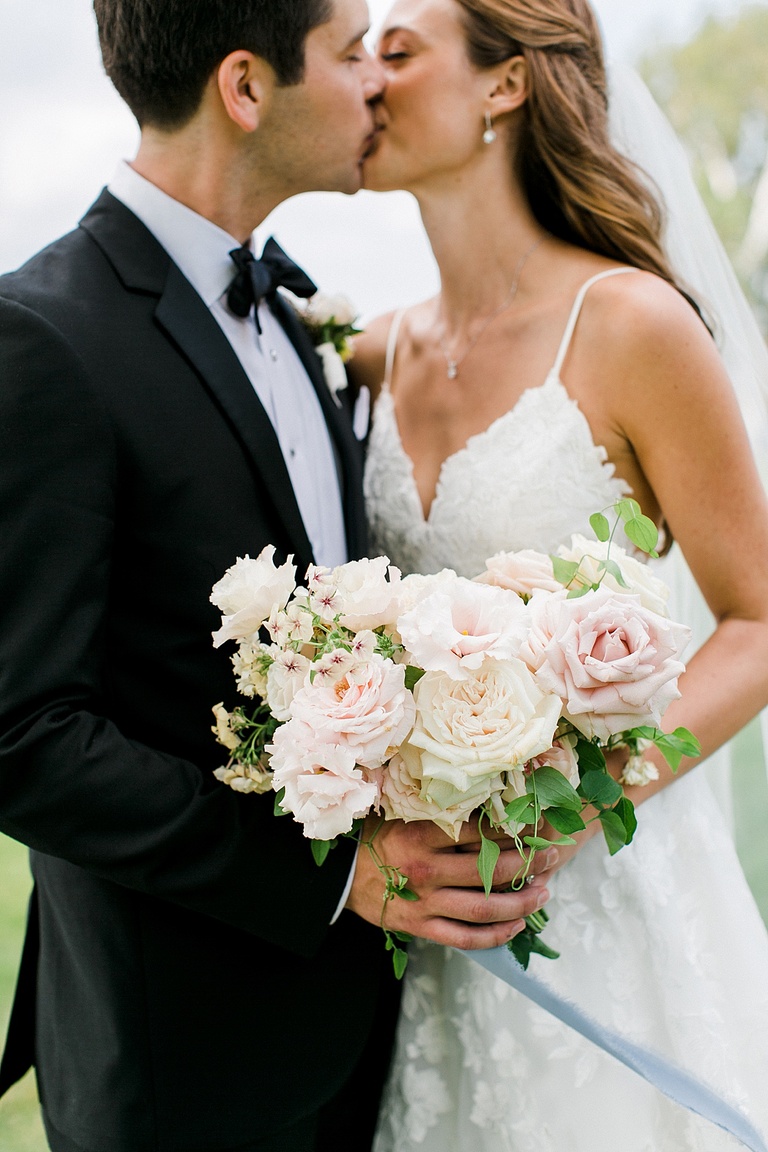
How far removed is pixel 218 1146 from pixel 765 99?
2390 centimetres

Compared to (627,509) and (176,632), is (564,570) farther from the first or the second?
(176,632)

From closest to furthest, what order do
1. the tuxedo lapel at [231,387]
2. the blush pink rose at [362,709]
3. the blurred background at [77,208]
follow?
the blush pink rose at [362,709]
the tuxedo lapel at [231,387]
the blurred background at [77,208]

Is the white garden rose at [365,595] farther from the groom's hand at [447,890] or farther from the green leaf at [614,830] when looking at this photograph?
the green leaf at [614,830]

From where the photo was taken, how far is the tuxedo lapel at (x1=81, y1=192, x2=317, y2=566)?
1.78 meters

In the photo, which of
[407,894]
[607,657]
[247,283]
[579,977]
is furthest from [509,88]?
[579,977]

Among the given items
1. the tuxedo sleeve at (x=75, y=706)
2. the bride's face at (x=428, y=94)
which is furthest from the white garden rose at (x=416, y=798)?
the bride's face at (x=428, y=94)

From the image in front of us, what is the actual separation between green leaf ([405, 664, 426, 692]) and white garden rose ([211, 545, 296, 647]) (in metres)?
0.20

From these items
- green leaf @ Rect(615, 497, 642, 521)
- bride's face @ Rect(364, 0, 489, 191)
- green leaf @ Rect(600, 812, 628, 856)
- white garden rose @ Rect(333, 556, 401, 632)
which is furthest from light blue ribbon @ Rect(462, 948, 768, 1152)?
bride's face @ Rect(364, 0, 489, 191)

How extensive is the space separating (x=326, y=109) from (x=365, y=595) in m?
1.29

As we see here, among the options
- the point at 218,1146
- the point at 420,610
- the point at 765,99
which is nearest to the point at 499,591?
the point at 420,610

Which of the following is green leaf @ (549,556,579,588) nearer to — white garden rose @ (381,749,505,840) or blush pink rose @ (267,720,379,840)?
white garden rose @ (381,749,505,840)

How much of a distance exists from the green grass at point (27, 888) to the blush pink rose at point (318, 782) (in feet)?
6.92

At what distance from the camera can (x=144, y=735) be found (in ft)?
5.79

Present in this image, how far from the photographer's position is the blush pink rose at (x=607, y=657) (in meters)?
1.30
